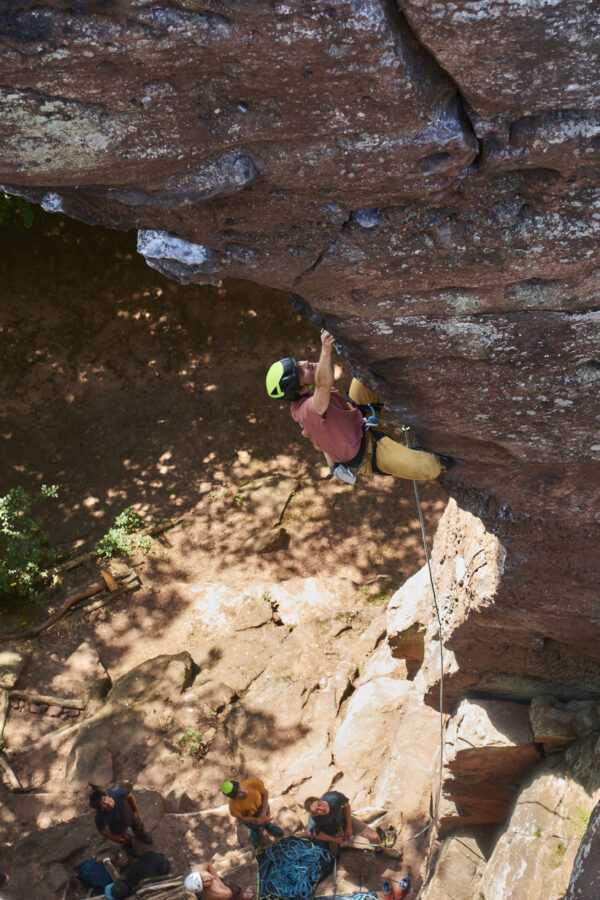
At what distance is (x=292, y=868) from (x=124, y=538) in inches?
193

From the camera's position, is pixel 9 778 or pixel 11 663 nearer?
pixel 9 778

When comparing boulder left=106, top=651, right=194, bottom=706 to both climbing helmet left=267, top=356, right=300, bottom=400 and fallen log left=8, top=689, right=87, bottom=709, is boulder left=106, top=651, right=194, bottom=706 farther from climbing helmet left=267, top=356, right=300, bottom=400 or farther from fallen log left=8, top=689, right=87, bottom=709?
climbing helmet left=267, top=356, right=300, bottom=400

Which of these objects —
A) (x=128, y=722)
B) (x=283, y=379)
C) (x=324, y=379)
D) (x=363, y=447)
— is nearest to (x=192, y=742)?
(x=128, y=722)

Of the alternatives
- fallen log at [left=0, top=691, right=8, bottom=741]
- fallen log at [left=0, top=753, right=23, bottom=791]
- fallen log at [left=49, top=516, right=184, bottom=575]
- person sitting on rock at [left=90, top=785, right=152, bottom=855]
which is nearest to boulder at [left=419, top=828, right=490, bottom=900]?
person sitting on rock at [left=90, top=785, right=152, bottom=855]

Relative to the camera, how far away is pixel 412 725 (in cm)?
711

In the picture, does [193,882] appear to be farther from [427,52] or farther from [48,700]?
[427,52]

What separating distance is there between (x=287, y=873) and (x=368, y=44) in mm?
6234

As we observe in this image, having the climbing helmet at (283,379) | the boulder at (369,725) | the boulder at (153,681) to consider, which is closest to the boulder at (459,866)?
the boulder at (369,725)

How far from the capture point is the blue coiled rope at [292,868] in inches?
247

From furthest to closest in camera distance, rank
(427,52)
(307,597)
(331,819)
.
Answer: (307,597)
(331,819)
(427,52)

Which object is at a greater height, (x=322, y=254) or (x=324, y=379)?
(x=322, y=254)

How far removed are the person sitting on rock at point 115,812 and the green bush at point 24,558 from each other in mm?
3526

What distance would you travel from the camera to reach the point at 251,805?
21.5ft

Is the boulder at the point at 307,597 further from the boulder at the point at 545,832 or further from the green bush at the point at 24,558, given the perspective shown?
the boulder at the point at 545,832
